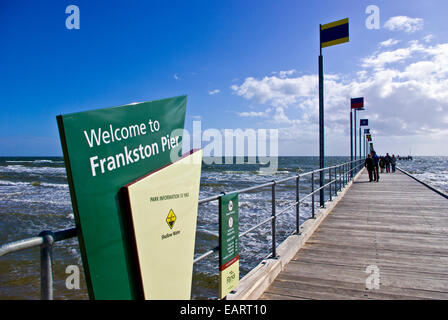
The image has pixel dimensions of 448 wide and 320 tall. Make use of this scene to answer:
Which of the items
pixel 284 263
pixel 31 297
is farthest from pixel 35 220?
pixel 284 263

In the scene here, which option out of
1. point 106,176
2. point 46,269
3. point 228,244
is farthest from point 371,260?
point 46,269

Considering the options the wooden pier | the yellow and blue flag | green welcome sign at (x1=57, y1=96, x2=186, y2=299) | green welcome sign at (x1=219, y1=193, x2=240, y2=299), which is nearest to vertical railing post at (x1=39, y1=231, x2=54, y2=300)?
green welcome sign at (x1=57, y1=96, x2=186, y2=299)

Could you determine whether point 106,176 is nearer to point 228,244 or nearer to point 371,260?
point 228,244

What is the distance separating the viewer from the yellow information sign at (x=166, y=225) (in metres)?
1.70

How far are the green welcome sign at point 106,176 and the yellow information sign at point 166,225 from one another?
0.20ft

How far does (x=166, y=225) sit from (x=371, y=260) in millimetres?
3522

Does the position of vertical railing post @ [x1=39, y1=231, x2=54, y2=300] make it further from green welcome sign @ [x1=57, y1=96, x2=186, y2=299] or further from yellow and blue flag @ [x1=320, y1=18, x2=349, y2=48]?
yellow and blue flag @ [x1=320, y1=18, x2=349, y2=48]

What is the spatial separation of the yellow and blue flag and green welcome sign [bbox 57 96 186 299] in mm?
6704

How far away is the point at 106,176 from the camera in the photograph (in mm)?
1576

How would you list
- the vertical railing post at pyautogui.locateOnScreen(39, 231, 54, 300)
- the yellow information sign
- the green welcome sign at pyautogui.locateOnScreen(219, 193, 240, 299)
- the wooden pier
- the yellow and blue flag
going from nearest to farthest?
the vertical railing post at pyautogui.locateOnScreen(39, 231, 54, 300) → the yellow information sign → the green welcome sign at pyautogui.locateOnScreen(219, 193, 240, 299) → the wooden pier → the yellow and blue flag

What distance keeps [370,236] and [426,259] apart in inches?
48.6

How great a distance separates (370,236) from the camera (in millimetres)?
5523

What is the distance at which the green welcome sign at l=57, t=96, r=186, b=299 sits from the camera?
4.76ft


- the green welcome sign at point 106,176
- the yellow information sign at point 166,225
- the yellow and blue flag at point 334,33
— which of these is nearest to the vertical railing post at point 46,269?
the green welcome sign at point 106,176
